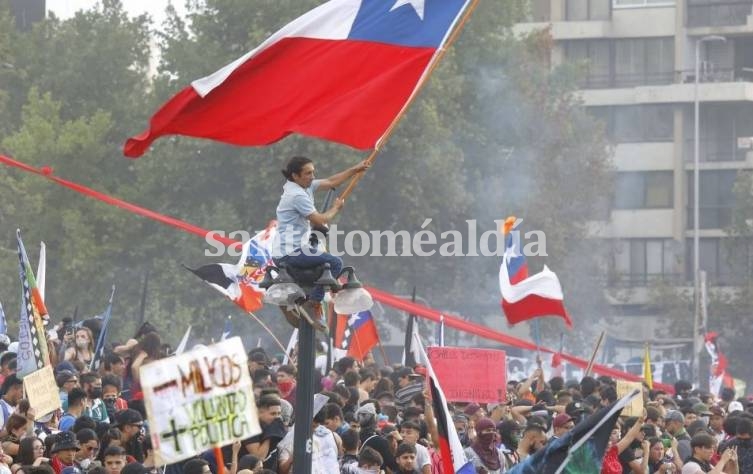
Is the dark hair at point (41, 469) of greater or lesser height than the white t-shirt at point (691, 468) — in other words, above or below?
above

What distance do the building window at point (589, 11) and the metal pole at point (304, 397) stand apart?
2209 inches

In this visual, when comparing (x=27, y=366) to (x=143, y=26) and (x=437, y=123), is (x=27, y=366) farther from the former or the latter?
(x=143, y=26)

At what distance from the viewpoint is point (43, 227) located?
45906 millimetres

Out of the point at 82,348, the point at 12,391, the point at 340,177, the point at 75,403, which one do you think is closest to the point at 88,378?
the point at 12,391

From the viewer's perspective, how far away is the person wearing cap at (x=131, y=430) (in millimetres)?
14461

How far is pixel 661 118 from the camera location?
67625mm

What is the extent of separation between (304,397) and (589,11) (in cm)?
5650

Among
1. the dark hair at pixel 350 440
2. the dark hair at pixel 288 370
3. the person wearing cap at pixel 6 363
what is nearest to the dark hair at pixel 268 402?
the dark hair at pixel 350 440

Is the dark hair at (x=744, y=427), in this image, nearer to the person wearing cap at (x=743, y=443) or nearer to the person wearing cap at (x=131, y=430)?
the person wearing cap at (x=743, y=443)

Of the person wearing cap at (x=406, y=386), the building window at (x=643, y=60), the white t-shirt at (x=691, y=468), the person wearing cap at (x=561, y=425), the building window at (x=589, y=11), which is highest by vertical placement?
the building window at (x=589, y=11)

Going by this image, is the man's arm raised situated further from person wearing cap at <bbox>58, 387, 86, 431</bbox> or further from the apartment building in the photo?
the apartment building

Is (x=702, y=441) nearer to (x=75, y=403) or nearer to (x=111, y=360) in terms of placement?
(x=111, y=360)

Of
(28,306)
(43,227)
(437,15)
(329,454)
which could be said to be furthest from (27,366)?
(43,227)

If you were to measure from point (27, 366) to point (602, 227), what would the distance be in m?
51.3
